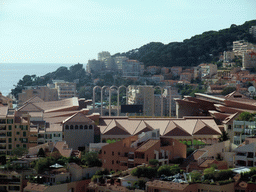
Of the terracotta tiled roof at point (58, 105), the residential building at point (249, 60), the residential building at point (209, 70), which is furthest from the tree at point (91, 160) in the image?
the residential building at point (249, 60)

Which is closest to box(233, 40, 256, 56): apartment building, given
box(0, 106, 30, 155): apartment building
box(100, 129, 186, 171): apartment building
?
box(0, 106, 30, 155): apartment building

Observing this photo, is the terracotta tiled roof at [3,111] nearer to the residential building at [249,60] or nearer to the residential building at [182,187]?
the residential building at [182,187]

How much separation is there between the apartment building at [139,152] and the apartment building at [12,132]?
6805 millimetres

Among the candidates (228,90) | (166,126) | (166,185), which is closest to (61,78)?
(228,90)

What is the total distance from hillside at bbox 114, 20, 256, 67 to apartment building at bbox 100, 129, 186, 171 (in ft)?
202

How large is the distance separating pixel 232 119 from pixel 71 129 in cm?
945

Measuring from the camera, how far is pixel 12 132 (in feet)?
115

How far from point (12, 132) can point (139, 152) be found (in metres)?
9.63

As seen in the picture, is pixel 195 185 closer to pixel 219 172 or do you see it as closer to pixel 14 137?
pixel 219 172

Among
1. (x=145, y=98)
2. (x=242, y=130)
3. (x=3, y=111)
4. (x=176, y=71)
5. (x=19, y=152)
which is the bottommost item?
(x=19, y=152)

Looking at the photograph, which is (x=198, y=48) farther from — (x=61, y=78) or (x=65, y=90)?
(x=65, y=90)

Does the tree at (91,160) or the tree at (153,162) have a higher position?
the tree at (153,162)

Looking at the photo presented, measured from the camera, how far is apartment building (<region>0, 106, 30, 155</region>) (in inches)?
1375

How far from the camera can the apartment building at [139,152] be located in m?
28.4
